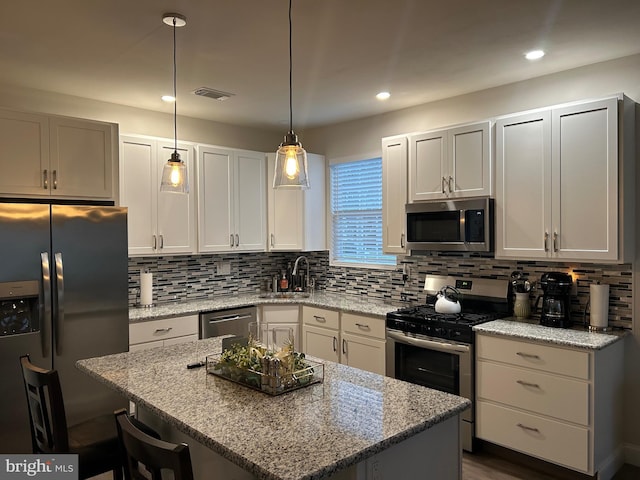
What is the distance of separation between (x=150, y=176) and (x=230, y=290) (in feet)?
4.93

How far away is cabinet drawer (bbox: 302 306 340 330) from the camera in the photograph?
429 cm

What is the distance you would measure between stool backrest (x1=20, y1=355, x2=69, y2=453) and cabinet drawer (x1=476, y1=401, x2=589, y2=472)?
8.36 ft

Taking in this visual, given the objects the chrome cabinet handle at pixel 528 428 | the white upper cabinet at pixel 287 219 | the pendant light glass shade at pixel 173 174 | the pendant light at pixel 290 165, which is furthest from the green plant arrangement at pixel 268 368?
the white upper cabinet at pixel 287 219

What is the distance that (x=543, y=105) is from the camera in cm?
347

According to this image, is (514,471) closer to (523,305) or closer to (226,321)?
(523,305)

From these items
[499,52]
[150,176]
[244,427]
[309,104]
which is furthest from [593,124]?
[150,176]

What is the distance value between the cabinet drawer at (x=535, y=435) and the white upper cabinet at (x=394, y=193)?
4.87 ft

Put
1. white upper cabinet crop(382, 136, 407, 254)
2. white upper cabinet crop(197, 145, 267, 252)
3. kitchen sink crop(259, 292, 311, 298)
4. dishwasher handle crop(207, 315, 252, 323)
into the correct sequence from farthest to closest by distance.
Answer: kitchen sink crop(259, 292, 311, 298) → white upper cabinet crop(197, 145, 267, 252) → dishwasher handle crop(207, 315, 252, 323) → white upper cabinet crop(382, 136, 407, 254)

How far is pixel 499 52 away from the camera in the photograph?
2.98 meters

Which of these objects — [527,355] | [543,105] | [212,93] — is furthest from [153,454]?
[543,105]

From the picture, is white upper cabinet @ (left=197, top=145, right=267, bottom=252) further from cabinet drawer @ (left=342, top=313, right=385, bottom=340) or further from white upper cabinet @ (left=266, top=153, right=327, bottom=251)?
cabinet drawer @ (left=342, top=313, right=385, bottom=340)

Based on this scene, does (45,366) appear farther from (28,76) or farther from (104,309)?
(28,76)

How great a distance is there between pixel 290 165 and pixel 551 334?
2047 mm

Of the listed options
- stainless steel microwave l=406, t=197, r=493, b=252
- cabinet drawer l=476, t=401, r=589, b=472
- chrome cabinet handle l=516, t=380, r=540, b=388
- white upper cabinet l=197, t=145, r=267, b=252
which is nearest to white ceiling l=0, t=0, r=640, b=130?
white upper cabinet l=197, t=145, r=267, b=252
